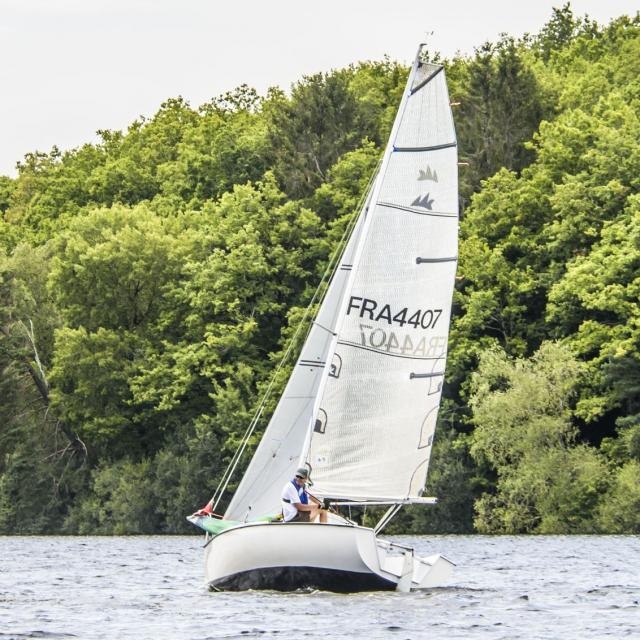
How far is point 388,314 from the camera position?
29578 millimetres

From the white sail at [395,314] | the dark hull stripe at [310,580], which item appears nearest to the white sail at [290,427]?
the white sail at [395,314]

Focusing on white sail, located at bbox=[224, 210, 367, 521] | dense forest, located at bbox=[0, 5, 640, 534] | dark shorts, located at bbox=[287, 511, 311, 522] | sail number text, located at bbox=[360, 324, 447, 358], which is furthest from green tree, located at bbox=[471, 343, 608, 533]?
dark shorts, located at bbox=[287, 511, 311, 522]

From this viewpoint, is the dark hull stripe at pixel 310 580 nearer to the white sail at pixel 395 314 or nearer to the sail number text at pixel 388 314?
the white sail at pixel 395 314

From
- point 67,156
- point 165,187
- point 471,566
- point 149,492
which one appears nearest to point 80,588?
point 471,566

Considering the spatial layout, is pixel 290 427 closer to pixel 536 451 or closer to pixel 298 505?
pixel 298 505

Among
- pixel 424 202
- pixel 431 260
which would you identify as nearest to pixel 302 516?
pixel 431 260

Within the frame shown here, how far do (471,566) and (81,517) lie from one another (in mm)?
35821

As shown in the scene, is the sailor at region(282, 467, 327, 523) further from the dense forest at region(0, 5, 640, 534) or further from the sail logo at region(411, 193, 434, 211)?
the dense forest at region(0, 5, 640, 534)

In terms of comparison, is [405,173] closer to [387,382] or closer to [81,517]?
[387,382]

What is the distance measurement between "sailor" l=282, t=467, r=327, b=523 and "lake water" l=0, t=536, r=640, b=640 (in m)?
1.36

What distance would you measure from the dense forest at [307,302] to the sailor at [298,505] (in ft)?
95.3

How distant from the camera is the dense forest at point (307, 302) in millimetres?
59312

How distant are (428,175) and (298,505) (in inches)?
251

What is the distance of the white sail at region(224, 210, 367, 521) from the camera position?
30328 mm
